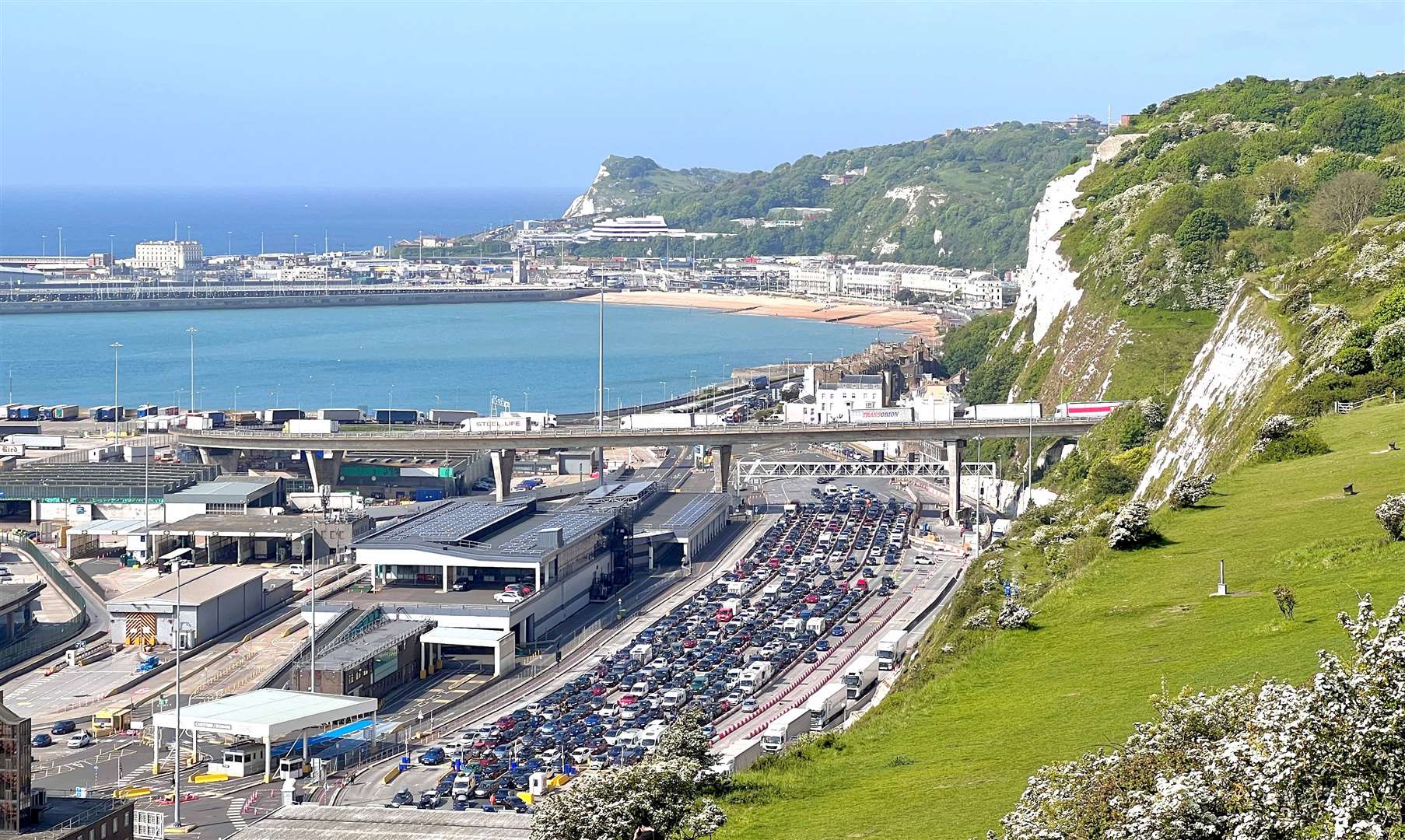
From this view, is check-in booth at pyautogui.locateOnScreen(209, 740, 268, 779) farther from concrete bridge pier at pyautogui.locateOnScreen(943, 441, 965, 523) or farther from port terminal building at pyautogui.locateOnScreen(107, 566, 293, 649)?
concrete bridge pier at pyautogui.locateOnScreen(943, 441, 965, 523)

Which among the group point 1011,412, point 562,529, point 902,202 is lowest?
point 562,529

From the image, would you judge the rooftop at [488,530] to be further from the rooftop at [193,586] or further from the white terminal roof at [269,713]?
the white terminal roof at [269,713]

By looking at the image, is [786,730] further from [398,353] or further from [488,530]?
[398,353]

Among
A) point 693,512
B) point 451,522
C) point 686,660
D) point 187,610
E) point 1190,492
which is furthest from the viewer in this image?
point 693,512

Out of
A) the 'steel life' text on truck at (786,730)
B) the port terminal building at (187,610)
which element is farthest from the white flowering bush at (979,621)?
the port terminal building at (187,610)

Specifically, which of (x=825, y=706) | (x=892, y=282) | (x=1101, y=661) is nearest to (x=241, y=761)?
(x=825, y=706)

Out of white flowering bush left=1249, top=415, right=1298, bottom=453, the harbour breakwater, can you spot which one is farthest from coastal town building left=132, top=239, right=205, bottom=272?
white flowering bush left=1249, top=415, right=1298, bottom=453

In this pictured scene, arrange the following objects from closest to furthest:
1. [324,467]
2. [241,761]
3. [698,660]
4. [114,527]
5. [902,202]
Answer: [241,761]
[698,660]
[114,527]
[324,467]
[902,202]
